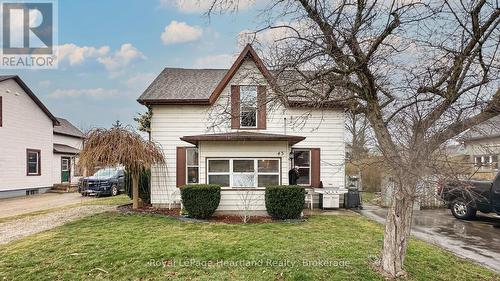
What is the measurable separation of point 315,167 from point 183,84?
7041mm

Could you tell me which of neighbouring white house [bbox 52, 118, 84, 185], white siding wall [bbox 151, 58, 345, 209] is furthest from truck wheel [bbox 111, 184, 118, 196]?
white siding wall [bbox 151, 58, 345, 209]

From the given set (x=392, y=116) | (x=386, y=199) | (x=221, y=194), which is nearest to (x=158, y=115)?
(x=221, y=194)

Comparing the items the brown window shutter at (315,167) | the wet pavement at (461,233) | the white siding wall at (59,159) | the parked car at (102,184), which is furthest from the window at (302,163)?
the white siding wall at (59,159)

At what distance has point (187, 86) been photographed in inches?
560

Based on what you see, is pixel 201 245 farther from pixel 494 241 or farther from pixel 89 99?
pixel 89 99

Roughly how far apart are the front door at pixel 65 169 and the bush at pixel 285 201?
20794mm

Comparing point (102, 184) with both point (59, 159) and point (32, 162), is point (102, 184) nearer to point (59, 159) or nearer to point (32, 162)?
point (32, 162)

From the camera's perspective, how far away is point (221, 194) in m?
11.7

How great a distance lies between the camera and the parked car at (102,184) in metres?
19.3

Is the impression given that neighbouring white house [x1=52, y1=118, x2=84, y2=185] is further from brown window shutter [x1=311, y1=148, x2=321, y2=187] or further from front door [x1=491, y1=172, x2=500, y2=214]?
front door [x1=491, y1=172, x2=500, y2=214]

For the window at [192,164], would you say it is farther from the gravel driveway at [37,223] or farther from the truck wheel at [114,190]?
the truck wheel at [114,190]

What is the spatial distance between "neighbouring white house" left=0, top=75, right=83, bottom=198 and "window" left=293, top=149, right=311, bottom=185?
Result: 1672cm

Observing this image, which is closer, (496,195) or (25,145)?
(496,195)

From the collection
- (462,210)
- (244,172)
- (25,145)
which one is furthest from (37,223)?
(462,210)
